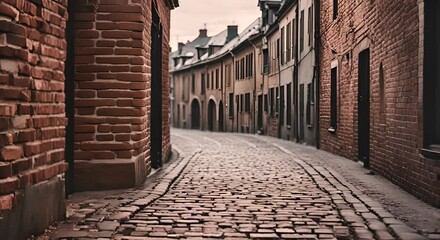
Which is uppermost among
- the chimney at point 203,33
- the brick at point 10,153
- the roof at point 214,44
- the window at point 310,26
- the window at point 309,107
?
the chimney at point 203,33

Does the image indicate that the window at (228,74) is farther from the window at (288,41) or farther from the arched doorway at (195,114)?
the window at (288,41)

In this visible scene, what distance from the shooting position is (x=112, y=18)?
9.23 m

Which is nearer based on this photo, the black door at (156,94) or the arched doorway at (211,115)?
the black door at (156,94)

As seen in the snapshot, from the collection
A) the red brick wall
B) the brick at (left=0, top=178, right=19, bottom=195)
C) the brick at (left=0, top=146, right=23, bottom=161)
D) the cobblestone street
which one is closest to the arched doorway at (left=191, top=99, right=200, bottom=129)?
the cobblestone street

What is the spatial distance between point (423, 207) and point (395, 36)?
3.24 m

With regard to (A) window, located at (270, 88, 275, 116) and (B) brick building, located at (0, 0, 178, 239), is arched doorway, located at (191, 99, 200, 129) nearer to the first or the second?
(A) window, located at (270, 88, 275, 116)

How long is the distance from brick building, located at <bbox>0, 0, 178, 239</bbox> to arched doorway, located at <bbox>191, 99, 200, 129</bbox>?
4213 centimetres

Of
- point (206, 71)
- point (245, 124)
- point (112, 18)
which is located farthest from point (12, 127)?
point (206, 71)

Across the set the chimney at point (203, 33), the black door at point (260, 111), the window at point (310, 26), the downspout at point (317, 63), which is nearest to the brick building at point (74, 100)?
the downspout at point (317, 63)

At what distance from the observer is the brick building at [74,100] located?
520 centimetres

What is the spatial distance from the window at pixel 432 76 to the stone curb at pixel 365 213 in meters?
1.17

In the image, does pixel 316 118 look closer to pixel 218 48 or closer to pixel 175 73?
pixel 218 48

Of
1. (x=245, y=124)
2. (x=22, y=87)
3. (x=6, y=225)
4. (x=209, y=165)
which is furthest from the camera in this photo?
(x=245, y=124)

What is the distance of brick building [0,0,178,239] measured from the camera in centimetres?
520
